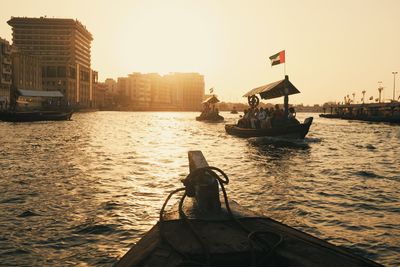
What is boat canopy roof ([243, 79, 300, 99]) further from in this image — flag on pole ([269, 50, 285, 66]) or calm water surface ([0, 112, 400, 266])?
calm water surface ([0, 112, 400, 266])

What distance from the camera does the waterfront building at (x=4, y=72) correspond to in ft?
296

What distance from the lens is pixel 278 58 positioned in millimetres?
32719

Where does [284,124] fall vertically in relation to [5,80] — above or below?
below

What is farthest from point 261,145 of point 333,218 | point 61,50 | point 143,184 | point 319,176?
point 61,50

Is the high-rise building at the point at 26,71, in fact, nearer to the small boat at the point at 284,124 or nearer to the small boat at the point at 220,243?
the small boat at the point at 284,124

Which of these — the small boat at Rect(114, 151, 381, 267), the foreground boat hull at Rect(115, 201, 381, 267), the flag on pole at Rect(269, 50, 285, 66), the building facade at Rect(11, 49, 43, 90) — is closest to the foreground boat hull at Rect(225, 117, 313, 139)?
the flag on pole at Rect(269, 50, 285, 66)

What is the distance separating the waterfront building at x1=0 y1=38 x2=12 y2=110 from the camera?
3556 inches

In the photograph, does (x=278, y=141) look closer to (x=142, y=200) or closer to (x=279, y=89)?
(x=279, y=89)

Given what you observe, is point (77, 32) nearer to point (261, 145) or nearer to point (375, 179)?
point (261, 145)

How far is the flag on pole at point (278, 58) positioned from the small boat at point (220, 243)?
29.1m

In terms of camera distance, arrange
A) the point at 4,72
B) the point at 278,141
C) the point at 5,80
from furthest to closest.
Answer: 1. the point at 5,80
2. the point at 4,72
3. the point at 278,141

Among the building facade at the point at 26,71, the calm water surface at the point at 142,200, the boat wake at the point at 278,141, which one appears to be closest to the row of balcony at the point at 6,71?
the building facade at the point at 26,71

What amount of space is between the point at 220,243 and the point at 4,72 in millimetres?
103612

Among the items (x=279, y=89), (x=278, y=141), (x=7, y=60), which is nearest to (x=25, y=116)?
(x=279, y=89)
